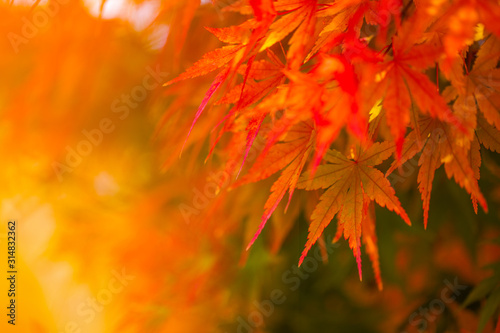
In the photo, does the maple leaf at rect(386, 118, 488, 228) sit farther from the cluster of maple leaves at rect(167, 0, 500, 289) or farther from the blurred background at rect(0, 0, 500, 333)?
the blurred background at rect(0, 0, 500, 333)

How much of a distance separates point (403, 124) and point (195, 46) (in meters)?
0.98

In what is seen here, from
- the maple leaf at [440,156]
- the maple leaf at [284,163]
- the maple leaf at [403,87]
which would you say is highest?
the maple leaf at [284,163]

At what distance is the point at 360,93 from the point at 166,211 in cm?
150

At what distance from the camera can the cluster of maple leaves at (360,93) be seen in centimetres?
37

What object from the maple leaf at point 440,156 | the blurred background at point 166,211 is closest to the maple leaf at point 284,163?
the maple leaf at point 440,156

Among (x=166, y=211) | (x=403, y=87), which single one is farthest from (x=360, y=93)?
(x=166, y=211)

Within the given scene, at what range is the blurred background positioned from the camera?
3.99 feet

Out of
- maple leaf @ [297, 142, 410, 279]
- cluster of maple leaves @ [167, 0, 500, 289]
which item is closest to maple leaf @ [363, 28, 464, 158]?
cluster of maple leaves @ [167, 0, 500, 289]

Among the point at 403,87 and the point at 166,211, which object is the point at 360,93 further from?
the point at 166,211

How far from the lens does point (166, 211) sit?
1.76 metres

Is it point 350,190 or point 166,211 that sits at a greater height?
point 166,211

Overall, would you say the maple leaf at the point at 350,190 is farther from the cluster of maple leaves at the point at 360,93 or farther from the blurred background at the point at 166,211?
the blurred background at the point at 166,211

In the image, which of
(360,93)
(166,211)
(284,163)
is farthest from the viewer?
(166,211)

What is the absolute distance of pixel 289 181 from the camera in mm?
483
